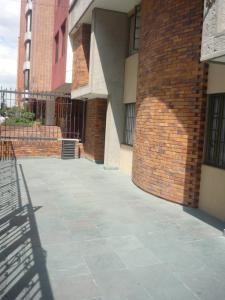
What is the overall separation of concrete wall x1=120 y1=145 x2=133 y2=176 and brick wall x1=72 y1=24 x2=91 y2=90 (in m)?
3.26

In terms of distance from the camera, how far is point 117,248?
15.7ft

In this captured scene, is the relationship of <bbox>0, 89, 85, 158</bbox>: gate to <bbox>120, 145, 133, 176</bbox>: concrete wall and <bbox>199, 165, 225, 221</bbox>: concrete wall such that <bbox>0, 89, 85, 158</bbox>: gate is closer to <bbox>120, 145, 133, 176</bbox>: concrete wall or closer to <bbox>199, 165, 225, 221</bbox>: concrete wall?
<bbox>120, 145, 133, 176</bbox>: concrete wall

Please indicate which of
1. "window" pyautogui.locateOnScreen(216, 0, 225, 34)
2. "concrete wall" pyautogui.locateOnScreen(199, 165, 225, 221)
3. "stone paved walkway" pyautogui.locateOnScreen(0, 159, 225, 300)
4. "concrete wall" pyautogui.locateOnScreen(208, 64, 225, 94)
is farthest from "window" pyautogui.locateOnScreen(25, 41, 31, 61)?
"window" pyautogui.locateOnScreen(216, 0, 225, 34)

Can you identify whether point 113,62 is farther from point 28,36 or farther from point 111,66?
point 28,36

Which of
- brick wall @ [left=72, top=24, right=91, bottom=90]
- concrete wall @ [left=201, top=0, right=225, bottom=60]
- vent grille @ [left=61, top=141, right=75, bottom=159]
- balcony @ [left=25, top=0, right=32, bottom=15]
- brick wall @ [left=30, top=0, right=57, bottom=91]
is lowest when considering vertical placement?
vent grille @ [left=61, top=141, right=75, bottom=159]

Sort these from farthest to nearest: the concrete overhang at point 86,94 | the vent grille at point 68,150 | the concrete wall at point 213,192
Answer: the vent grille at point 68,150 → the concrete overhang at point 86,94 → the concrete wall at point 213,192

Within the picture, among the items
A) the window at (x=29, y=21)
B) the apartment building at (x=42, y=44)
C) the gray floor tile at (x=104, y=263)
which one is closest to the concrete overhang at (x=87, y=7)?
the gray floor tile at (x=104, y=263)

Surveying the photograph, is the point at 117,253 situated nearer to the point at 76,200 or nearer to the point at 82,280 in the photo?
the point at 82,280

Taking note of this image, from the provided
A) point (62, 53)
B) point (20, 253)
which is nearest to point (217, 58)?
point (20, 253)

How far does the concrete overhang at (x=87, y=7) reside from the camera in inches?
414

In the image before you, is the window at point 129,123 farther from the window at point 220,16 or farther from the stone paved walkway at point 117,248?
the window at point 220,16

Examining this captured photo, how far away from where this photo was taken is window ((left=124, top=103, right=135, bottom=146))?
11.2 m

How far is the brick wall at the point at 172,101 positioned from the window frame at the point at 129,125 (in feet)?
7.91

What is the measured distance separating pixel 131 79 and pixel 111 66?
37.3 inches
